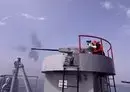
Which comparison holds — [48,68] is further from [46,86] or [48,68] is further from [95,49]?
[95,49]

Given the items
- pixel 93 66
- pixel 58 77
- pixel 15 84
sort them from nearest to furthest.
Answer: pixel 93 66, pixel 58 77, pixel 15 84

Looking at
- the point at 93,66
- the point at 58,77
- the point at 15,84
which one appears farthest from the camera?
the point at 15,84

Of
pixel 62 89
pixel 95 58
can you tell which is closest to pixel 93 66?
pixel 95 58

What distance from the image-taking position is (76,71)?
952 centimetres

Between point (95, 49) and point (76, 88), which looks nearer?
point (76, 88)

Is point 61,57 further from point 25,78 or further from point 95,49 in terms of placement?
point 25,78

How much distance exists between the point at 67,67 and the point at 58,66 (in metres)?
0.51

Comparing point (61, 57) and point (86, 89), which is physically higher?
point (61, 57)

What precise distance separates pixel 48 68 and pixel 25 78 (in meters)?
43.5

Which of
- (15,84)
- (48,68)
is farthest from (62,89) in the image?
(15,84)

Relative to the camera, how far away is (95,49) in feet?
34.8

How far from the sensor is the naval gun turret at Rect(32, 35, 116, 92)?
9.50 meters

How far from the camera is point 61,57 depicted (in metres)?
9.91

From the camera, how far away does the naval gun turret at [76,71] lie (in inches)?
374
